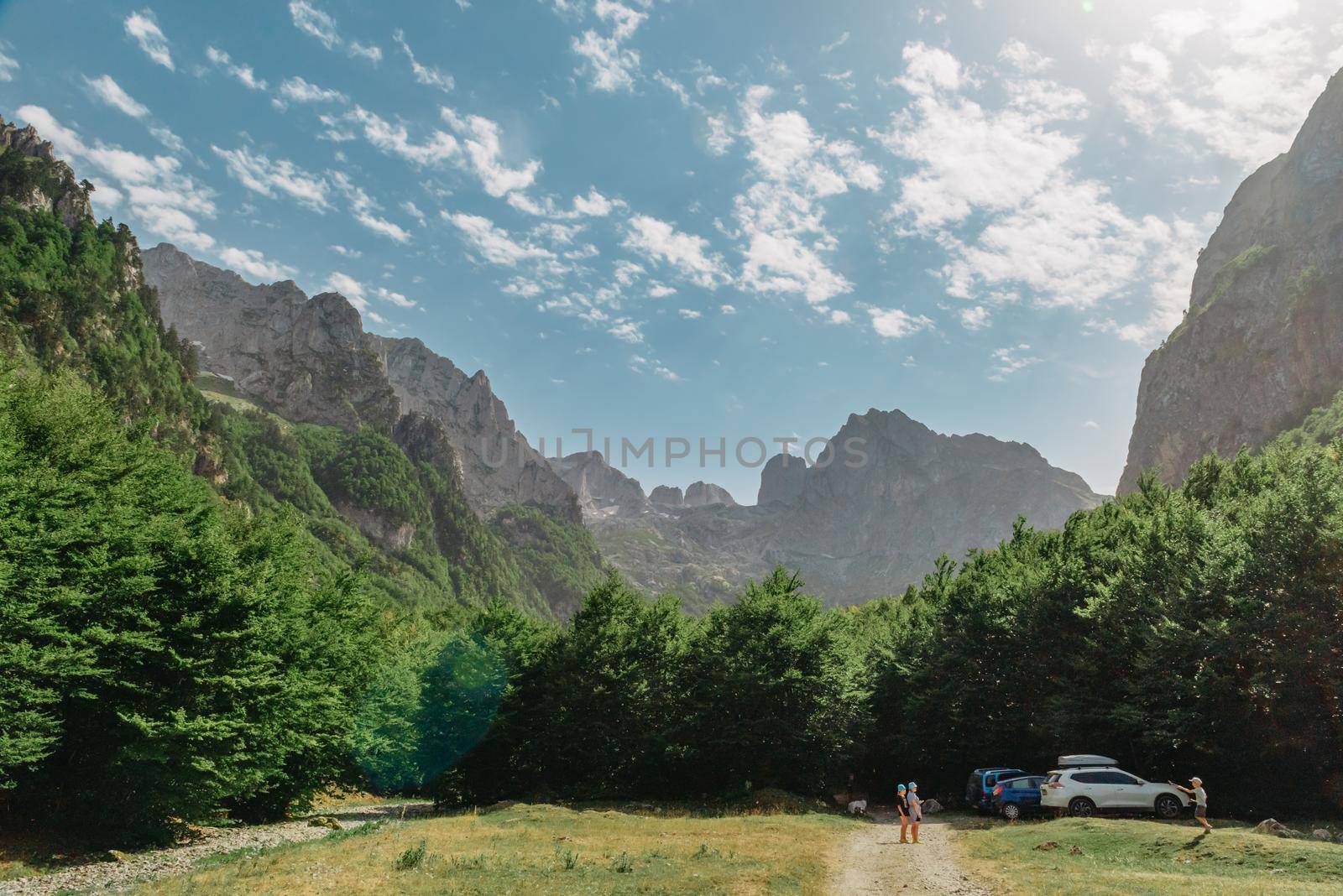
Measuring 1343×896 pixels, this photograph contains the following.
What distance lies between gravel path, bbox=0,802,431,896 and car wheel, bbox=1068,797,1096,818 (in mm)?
32047

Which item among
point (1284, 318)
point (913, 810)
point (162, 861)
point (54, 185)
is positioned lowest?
point (162, 861)

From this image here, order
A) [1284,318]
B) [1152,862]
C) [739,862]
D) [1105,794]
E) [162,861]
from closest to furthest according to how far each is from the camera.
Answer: [1152,862]
[739,862]
[162,861]
[1105,794]
[1284,318]

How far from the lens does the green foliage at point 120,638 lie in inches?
919

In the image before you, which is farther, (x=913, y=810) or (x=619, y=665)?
(x=619, y=665)

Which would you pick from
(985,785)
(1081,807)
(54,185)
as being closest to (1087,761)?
(1081,807)

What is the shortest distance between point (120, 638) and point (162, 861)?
7.88m

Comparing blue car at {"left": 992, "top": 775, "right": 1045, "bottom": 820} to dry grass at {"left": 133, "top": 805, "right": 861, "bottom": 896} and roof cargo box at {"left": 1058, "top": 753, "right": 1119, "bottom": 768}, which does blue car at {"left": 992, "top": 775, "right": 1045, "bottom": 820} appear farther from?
dry grass at {"left": 133, "top": 805, "right": 861, "bottom": 896}

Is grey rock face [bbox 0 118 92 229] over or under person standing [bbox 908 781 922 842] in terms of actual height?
over

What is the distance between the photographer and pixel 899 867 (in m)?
21.7

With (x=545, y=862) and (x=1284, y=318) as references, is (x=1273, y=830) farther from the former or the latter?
(x=1284, y=318)

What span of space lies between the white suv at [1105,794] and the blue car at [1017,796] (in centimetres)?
207

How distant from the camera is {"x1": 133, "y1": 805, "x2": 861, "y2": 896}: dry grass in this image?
60.1 ft

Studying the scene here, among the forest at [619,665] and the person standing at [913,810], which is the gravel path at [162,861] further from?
the person standing at [913,810]

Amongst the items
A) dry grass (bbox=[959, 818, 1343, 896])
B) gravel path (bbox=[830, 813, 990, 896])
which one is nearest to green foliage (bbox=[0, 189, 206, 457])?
gravel path (bbox=[830, 813, 990, 896])
